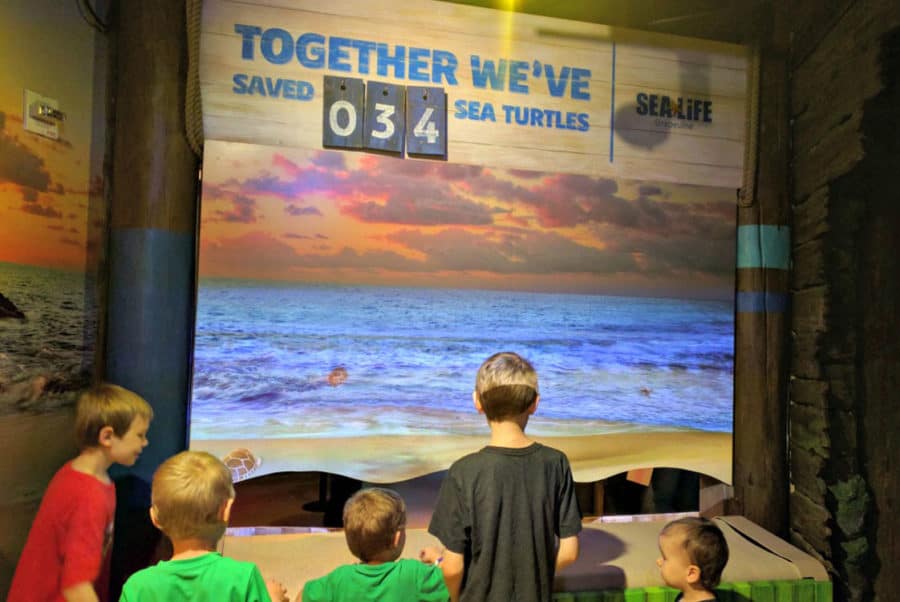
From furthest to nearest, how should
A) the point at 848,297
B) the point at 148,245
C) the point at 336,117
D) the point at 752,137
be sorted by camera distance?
1. the point at 752,137
2. the point at 848,297
3. the point at 336,117
4. the point at 148,245

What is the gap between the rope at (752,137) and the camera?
296 cm

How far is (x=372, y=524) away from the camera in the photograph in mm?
1682

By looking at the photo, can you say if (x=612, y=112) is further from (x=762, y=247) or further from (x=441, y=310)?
(x=441, y=310)

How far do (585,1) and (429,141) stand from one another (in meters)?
1.18

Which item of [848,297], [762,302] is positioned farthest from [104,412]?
[848,297]

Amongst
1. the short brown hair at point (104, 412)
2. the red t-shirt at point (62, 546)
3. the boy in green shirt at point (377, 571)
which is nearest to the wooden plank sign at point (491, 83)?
the short brown hair at point (104, 412)

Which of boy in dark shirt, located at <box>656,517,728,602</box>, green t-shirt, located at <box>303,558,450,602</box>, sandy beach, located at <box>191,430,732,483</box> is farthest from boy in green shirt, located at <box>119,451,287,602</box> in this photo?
boy in dark shirt, located at <box>656,517,728,602</box>

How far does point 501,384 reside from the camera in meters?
1.75

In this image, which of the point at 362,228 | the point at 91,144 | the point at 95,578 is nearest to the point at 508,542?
the point at 95,578

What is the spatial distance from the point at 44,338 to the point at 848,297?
330cm

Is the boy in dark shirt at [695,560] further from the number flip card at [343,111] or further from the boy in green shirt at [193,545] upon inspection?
the number flip card at [343,111]

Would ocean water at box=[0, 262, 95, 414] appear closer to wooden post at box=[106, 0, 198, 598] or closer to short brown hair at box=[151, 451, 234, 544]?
wooden post at box=[106, 0, 198, 598]

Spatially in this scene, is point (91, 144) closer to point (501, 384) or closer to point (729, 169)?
point (501, 384)

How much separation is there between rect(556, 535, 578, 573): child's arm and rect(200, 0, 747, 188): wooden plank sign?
1620 millimetres
